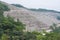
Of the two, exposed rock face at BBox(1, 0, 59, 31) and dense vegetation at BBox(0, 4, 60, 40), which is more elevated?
dense vegetation at BBox(0, 4, 60, 40)

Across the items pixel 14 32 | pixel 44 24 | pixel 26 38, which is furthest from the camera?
pixel 44 24

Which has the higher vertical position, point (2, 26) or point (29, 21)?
point (2, 26)

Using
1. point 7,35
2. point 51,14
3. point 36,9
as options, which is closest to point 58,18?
point 51,14

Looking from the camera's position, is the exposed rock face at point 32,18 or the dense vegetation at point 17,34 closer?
the dense vegetation at point 17,34

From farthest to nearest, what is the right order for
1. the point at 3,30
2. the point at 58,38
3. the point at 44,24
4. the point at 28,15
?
the point at 28,15
the point at 44,24
the point at 3,30
the point at 58,38

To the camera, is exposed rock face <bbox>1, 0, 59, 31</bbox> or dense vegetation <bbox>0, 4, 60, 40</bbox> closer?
dense vegetation <bbox>0, 4, 60, 40</bbox>

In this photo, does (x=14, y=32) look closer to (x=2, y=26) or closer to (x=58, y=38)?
(x=2, y=26)

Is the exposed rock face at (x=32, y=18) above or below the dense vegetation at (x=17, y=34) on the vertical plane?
below

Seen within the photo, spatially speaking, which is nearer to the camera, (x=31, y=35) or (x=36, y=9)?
(x=31, y=35)

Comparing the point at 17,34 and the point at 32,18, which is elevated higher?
the point at 17,34

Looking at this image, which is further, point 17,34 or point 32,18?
point 32,18
